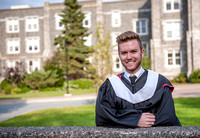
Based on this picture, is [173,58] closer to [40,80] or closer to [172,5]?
[172,5]

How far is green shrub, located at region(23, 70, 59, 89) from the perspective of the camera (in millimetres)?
24547

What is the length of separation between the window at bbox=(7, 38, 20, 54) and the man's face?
1427 inches

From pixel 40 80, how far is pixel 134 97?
23562mm

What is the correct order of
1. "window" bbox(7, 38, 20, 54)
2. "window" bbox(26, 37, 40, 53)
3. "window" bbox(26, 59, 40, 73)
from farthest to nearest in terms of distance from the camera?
1. "window" bbox(7, 38, 20, 54)
2. "window" bbox(26, 37, 40, 53)
3. "window" bbox(26, 59, 40, 73)

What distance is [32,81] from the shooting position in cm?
2500

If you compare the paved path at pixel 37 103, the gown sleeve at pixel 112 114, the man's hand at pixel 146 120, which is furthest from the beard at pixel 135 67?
the paved path at pixel 37 103

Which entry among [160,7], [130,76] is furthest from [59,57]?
[130,76]

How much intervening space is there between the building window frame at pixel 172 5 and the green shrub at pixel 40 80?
17.6 metres

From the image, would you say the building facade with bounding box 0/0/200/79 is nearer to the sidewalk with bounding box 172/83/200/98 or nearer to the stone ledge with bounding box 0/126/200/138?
the sidewalk with bounding box 172/83/200/98

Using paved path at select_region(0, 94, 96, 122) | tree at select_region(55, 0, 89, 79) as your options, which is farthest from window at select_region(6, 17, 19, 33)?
paved path at select_region(0, 94, 96, 122)

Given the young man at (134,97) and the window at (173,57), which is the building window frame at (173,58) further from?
the young man at (134,97)

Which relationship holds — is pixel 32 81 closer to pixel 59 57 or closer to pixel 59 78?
pixel 59 78

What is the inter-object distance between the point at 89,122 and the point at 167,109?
5492mm

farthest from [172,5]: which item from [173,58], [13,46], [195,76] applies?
[13,46]
